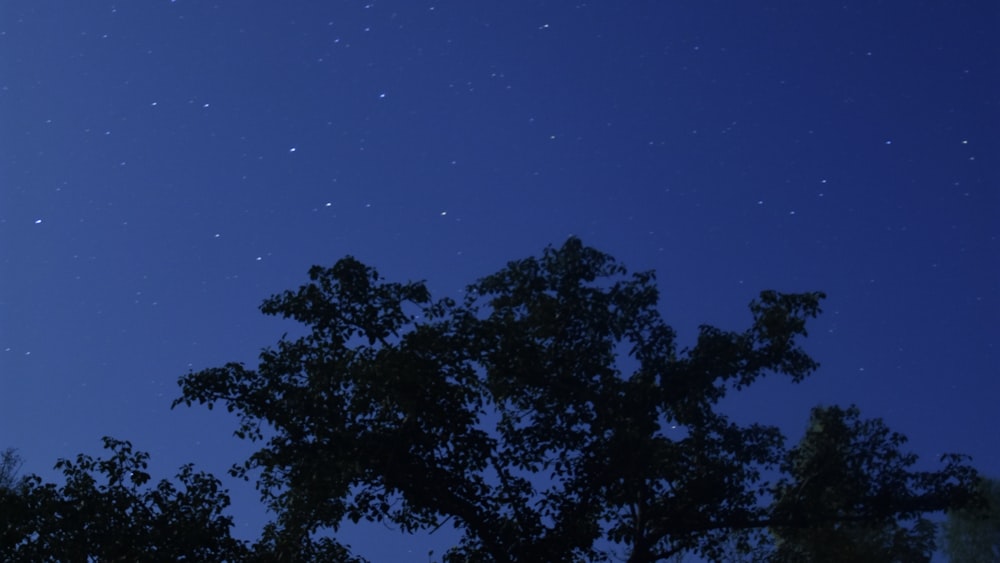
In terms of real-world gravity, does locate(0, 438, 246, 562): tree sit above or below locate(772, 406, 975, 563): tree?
below

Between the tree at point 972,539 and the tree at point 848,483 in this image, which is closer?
the tree at point 848,483

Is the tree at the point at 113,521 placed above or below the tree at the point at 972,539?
below

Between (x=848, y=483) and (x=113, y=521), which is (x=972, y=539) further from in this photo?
(x=113, y=521)

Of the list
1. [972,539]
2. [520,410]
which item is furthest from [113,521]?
[972,539]

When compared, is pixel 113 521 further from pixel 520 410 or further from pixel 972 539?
pixel 972 539

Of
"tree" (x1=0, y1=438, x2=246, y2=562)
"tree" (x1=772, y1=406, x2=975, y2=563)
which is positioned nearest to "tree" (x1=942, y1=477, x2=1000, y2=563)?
"tree" (x1=772, y1=406, x2=975, y2=563)

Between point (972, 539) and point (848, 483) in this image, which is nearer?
point (848, 483)

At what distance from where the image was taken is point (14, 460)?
31078 millimetres

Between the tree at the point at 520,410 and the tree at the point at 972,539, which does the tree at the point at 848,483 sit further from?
the tree at the point at 972,539

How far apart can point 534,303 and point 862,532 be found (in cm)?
1027

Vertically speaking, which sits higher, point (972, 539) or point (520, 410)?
point (972, 539)

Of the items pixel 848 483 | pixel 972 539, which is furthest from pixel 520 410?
pixel 972 539

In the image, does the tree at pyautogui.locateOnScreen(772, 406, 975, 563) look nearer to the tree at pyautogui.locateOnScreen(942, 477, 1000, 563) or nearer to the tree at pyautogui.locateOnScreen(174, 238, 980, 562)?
the tree at pyautogui.locateOnScreen(174, 238, 980, 562)

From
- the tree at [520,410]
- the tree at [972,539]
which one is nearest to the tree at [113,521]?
the tree at [520,410]
